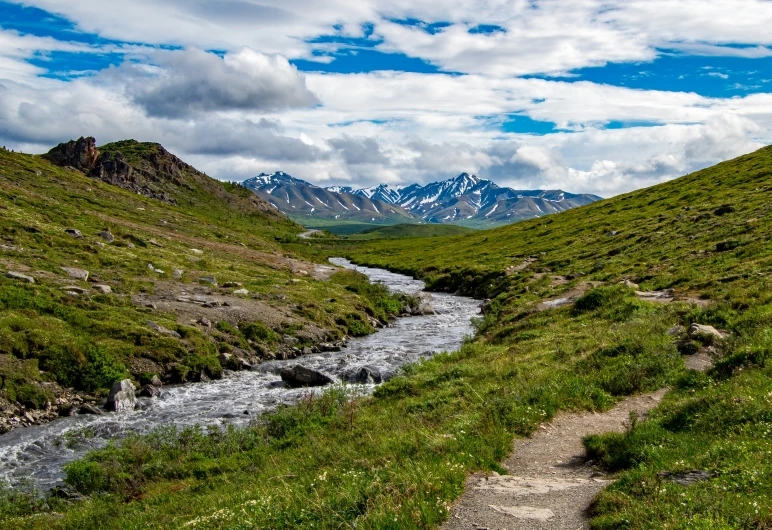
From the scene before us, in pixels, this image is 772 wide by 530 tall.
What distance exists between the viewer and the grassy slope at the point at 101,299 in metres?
22.9

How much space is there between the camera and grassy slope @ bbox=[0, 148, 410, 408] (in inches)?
901

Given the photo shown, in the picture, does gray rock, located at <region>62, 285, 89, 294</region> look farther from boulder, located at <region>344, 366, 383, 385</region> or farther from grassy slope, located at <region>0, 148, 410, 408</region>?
boulder, located at <region>344, 366, 383, 385</region>

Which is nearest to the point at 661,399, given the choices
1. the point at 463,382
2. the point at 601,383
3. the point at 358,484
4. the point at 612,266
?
the point at 601,383

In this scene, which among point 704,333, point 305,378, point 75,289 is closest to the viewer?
point 704,333

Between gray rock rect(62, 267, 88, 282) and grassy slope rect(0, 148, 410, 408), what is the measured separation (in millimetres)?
533

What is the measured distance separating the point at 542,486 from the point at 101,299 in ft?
93.3

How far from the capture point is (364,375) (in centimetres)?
2583

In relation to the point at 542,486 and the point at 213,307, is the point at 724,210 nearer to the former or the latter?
the point at 213,307

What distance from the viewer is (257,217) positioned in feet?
611

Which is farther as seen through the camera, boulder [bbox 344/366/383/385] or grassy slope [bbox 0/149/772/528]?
boulder [bbox 344/366/383/385]

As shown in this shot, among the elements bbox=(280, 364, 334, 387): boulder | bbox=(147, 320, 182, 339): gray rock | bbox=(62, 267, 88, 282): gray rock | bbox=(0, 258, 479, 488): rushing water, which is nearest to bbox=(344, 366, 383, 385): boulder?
bbox=(0, 258, 479, 488): rushing water

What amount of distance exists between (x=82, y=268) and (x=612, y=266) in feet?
133

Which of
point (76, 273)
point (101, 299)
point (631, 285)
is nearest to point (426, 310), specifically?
point (631, 285)

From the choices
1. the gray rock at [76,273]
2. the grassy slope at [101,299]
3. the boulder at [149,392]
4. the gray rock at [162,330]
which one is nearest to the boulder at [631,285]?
the grassy slope at [101,299]
